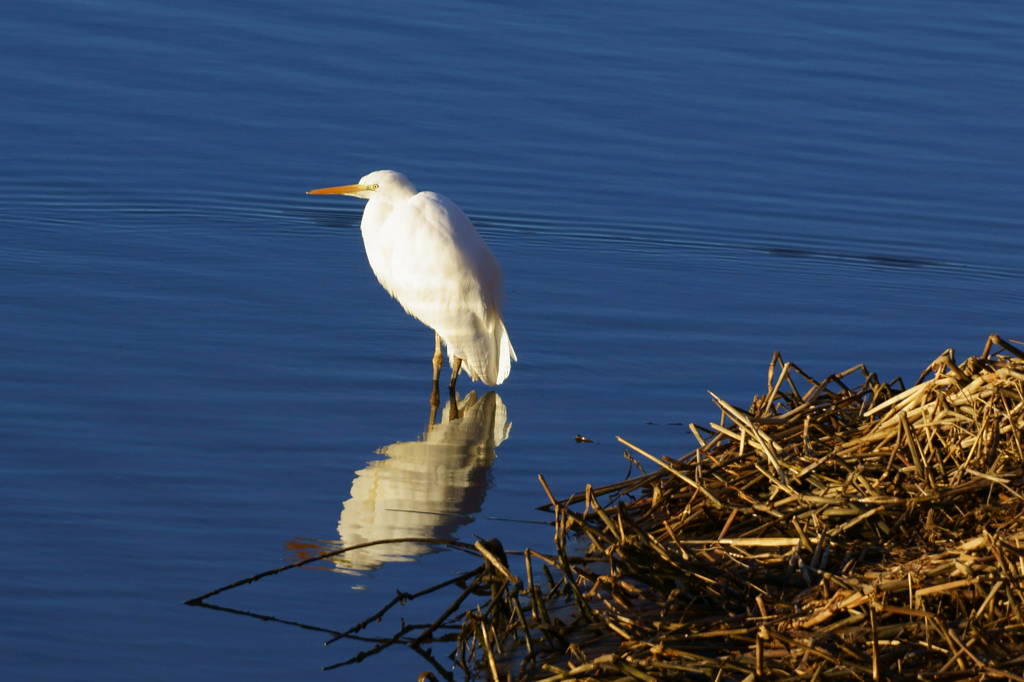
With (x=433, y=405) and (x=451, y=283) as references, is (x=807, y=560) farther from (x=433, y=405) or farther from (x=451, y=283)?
(x=451, y=283)

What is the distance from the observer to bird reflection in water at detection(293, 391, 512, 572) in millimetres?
5660

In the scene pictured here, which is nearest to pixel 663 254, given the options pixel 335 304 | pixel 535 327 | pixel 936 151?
pixel 535 327

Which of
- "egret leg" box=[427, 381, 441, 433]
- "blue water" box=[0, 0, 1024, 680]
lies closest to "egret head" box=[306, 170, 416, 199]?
"blue water" box=[0, 0, 1024, 680]

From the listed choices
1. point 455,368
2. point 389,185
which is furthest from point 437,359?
point 389,185

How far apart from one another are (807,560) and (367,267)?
5288mm

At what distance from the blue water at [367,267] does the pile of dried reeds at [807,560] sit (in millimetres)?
557

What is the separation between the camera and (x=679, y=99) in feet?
40.0

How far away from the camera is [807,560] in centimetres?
445

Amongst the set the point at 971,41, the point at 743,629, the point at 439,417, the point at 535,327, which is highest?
the point at 971,41

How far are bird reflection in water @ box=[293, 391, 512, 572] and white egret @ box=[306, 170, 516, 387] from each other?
0.28m

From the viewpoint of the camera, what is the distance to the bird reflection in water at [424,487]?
18.6ft

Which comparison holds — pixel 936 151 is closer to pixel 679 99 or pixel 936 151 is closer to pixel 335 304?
pixel 679 99

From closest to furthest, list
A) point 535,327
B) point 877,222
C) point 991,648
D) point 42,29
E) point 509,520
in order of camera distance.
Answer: point 991,648
point 509,520
point 535,327
point 877,222
point 42,29

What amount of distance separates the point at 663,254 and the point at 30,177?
4.13 meters
